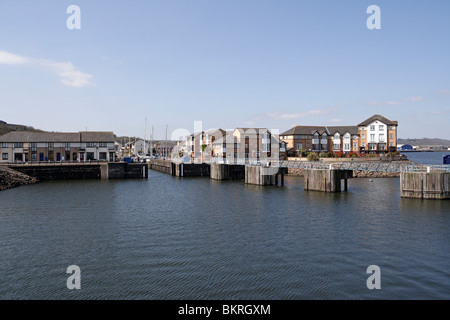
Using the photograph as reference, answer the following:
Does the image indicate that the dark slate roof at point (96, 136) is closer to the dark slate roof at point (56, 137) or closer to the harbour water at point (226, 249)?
the dark slate roof at point (56, 137)

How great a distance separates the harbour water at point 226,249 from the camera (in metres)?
16.7

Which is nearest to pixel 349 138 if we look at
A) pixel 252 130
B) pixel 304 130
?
pixel 304 130

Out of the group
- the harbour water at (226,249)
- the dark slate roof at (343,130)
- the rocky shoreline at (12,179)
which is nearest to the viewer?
the harbour water at (226,249)

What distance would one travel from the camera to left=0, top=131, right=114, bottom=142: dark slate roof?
268ft

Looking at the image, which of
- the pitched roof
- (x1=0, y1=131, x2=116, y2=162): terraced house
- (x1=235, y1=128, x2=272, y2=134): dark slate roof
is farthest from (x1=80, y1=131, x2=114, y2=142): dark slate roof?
the pitched roof

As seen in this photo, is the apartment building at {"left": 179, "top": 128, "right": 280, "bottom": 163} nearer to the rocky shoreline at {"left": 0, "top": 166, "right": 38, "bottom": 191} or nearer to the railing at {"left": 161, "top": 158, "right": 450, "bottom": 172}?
the railing at {"left": 161, "top": 158, "right": 450, "bottom": 172}

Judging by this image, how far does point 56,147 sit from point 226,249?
74.6m

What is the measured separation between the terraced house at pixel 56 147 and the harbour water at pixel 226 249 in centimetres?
4576

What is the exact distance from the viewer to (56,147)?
8381cm

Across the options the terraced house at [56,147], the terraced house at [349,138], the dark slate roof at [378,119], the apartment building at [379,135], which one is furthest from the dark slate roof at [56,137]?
the dark slate roof at [378,119]

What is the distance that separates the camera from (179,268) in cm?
1922

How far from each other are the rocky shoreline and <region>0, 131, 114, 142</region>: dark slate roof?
17869 mm

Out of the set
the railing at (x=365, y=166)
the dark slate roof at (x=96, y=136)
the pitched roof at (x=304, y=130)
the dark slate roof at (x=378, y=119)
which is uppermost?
the dark slate roof at (x=378, y=119)
